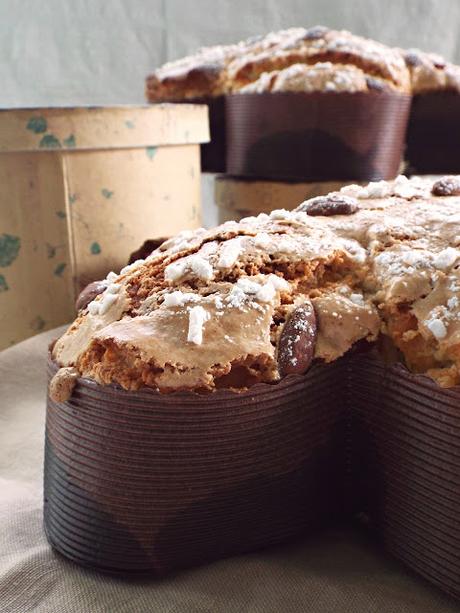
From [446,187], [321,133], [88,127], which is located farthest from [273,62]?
[446,187]

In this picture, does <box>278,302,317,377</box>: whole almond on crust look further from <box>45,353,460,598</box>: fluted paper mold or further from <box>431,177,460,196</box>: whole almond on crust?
<box>431,177,460,196</box>: whole almond on crust

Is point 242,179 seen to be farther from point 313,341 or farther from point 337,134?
point 313,341

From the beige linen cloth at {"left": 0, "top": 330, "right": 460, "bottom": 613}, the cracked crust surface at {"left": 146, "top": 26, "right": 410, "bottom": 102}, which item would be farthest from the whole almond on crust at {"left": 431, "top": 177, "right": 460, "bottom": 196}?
the cracked crust surface at {"left": 146, "top": 26, "right": 410, "bottom": 102}

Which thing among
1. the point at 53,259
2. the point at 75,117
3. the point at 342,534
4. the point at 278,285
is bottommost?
the point at 342,534

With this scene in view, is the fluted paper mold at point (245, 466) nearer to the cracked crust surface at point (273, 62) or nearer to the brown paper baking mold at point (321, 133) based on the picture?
the brown paper baking mold at point (321, 133)

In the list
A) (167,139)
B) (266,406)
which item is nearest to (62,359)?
(266,406)

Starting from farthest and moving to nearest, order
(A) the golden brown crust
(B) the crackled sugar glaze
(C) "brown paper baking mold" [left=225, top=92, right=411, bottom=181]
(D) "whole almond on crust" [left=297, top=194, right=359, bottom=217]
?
1. (A) the golden brown crust
2. (C) "brown paper baking mold" [left=225, top=92, right=411, bottom=181]
3. (D) "whole almond on crust" [left=297, top=194, right=359, bottom=217]
4. (B) the crackled sugar glaze
